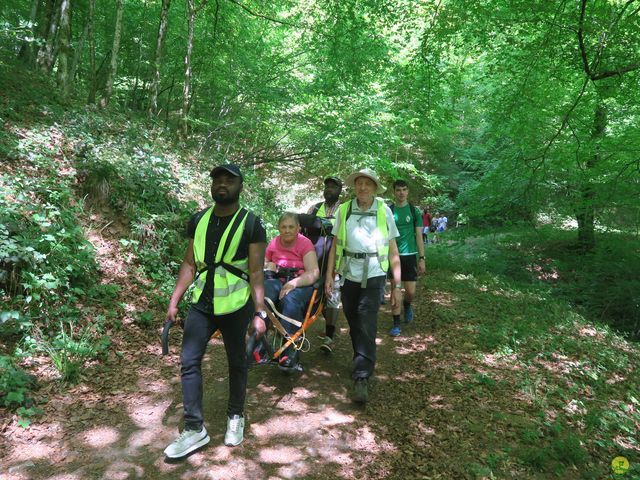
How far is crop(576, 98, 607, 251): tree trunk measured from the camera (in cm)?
891

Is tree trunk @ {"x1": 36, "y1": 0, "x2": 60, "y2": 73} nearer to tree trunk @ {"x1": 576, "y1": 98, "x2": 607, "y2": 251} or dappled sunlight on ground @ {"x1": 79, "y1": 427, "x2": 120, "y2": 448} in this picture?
dappled sunlight on ground @ {"x1": 79, "y1": 427, "x2": 120, "y2": 448}

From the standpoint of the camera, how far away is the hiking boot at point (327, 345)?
5.14 m

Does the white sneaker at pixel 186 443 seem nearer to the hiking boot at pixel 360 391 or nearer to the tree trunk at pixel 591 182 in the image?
the hiking boot at pixel 360 391

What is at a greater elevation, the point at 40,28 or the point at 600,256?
the point at 40,28

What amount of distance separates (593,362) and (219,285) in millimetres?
5506

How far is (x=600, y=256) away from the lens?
31.7ft

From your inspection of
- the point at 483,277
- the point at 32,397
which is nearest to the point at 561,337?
the point at 483,277

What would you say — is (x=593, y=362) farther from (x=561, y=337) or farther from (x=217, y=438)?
(x=217, y=438)

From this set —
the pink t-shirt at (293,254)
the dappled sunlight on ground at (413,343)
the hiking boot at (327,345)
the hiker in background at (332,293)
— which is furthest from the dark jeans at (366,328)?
the dappled sunlight on ground at (413,343)

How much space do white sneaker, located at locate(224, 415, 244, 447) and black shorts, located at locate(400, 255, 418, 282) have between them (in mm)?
3644

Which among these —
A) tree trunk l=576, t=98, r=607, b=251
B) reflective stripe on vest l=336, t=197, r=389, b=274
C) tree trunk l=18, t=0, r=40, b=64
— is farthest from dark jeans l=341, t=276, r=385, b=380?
tree trunk l=18, t=0, r=40, b=64

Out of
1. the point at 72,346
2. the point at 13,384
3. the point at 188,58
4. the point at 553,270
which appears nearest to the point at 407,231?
the point at 72,346

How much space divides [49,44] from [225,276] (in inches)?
428

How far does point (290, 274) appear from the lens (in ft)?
15.0
